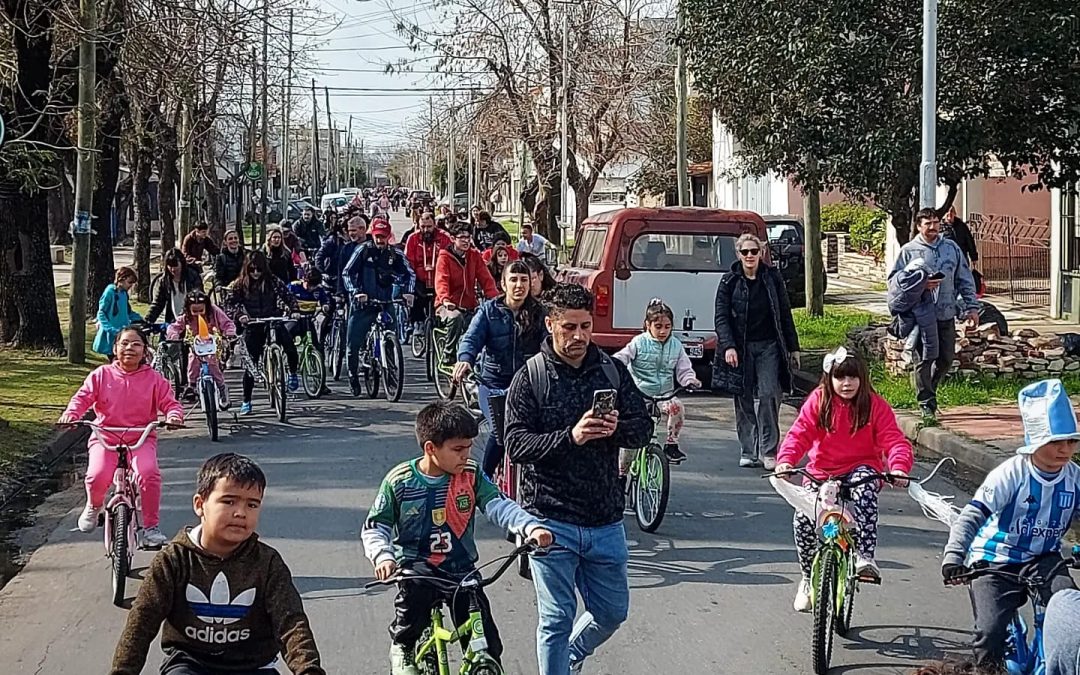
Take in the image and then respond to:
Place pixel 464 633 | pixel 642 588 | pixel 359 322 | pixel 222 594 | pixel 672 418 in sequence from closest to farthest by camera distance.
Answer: pixel 222 594
pixel 464 633
pixel 642 588
pixel 672 418
pixel 359 322

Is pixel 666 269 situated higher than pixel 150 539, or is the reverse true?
pixel 666 269

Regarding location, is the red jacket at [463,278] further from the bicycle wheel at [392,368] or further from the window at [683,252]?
the window at [683,252]

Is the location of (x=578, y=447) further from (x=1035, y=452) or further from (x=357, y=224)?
(x=357, y=224)

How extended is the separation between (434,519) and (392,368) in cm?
1014

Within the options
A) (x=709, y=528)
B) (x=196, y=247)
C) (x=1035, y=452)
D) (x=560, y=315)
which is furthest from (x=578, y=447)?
(x=196, y=247)

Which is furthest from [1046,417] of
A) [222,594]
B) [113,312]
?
[113,312]

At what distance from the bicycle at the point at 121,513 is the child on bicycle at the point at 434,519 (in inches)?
118

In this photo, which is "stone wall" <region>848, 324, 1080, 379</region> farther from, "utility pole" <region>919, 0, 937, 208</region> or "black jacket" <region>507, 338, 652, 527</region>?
"black jacket" <region>507, 338, 652, 527</region>

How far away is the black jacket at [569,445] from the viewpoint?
210 inches

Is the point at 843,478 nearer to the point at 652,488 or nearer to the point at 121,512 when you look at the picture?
the point at 652,488

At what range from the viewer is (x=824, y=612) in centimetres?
607

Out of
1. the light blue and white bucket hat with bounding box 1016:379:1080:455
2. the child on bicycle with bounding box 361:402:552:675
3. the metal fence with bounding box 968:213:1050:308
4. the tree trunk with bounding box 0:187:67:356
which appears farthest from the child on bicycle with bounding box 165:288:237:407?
the metal fence with bounding box 968:213:1050:308

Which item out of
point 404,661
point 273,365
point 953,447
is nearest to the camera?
point 404,661

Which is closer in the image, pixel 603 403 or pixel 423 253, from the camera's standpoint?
pixel 603 403
